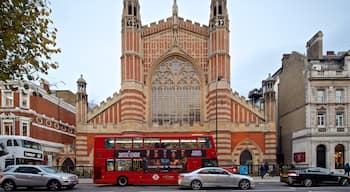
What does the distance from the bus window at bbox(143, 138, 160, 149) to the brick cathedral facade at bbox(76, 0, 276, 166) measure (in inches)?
506

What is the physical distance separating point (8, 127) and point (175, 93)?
18467 millimetres

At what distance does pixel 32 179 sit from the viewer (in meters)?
20.1

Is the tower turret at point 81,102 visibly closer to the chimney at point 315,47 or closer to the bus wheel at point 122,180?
the bus wheel at point 122,180

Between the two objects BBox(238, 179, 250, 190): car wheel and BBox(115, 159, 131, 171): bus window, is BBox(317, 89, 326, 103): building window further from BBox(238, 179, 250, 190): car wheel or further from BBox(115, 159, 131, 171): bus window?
BBox(115, 159, 131, 171): bus window

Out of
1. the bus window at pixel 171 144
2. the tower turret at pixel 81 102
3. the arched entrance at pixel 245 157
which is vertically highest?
the tower turret at pixel 81 102

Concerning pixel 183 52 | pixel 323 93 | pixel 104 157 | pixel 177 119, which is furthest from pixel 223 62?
pixel 104 157

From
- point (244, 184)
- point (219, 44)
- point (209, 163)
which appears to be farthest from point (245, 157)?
point (244, 184)

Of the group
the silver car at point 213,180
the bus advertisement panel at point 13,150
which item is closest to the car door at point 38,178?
the silver car at point 213,180

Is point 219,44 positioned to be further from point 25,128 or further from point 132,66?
point 25,128

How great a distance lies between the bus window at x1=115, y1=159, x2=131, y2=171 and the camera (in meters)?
23.8

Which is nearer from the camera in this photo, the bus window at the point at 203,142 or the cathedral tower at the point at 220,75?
the bus window at the point at 203,142

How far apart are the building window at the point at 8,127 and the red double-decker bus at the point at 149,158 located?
51.0 ft

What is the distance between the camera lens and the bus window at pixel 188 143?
2400cm

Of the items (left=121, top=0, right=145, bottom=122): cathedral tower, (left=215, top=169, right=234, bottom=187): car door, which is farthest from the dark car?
(left=121, top=0, right=145, bottom=122): cathedral tower
